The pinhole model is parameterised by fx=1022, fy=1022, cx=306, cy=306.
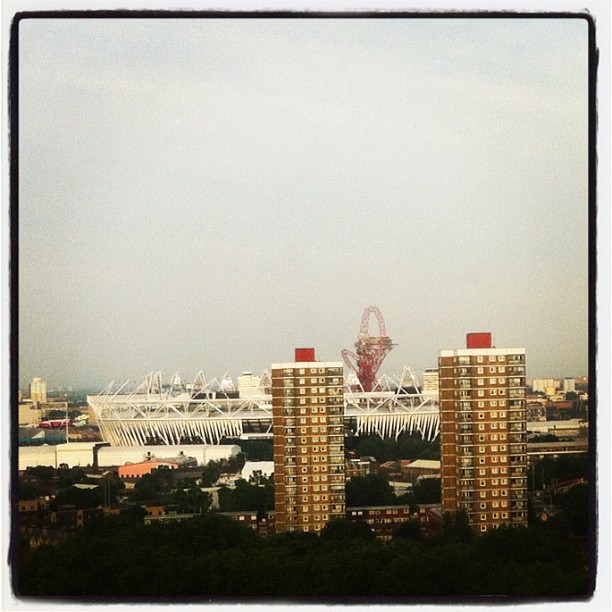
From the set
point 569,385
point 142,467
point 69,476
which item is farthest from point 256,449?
point 569,385

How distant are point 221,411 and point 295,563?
21.9 inches

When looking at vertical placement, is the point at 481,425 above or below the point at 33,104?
below

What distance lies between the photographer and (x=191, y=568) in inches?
130

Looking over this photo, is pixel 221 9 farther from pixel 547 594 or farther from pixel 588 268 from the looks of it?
pixel 547 594

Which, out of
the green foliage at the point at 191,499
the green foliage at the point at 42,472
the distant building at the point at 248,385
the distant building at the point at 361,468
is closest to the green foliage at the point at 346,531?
the distant building at the point at 361,468

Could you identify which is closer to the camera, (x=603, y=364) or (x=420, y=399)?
(x=603, y=364)

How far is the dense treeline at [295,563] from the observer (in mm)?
3236

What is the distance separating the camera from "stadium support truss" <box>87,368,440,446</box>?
341 cm

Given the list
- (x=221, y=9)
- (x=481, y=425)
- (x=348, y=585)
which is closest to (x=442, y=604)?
(x=348, y=585)

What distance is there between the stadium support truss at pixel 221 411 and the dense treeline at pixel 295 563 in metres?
0.30

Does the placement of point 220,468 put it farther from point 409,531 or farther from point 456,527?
point 456,527

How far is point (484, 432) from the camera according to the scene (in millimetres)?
3430

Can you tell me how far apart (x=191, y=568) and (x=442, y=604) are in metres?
0.81

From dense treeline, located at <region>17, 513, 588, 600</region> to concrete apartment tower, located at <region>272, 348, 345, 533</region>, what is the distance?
10 cm
